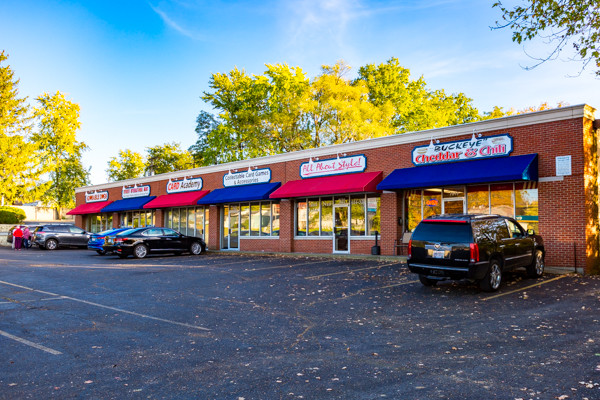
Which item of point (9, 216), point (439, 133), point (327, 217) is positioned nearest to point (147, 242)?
point (327, 217)

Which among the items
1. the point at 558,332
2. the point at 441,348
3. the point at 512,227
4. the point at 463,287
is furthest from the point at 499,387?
the point at 512,227

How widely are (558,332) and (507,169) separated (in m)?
9.33

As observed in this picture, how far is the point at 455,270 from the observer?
35.0 feet

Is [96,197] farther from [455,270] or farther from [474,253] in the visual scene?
[474,253]

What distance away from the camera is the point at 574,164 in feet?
48.8

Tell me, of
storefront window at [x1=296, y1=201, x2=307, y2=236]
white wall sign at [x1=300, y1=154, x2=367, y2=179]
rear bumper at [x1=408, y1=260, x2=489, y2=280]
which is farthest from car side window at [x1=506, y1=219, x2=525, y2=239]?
storefront window at [x1=296, y1=201, x2=307, y2=236]

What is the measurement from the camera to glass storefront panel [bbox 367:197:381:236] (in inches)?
825

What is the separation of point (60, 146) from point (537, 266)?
5483 cm

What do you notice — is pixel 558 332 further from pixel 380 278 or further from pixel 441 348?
pixel 380 278

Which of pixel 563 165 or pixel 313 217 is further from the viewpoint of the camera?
pixel 313 217

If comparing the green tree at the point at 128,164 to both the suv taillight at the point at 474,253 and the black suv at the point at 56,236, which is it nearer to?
the black suv at the point at 56,236

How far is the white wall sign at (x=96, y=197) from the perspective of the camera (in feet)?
134

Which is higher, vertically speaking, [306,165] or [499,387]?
[306,165]

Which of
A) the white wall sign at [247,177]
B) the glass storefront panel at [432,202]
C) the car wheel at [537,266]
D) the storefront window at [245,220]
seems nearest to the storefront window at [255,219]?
the storefront window at [245,220]
